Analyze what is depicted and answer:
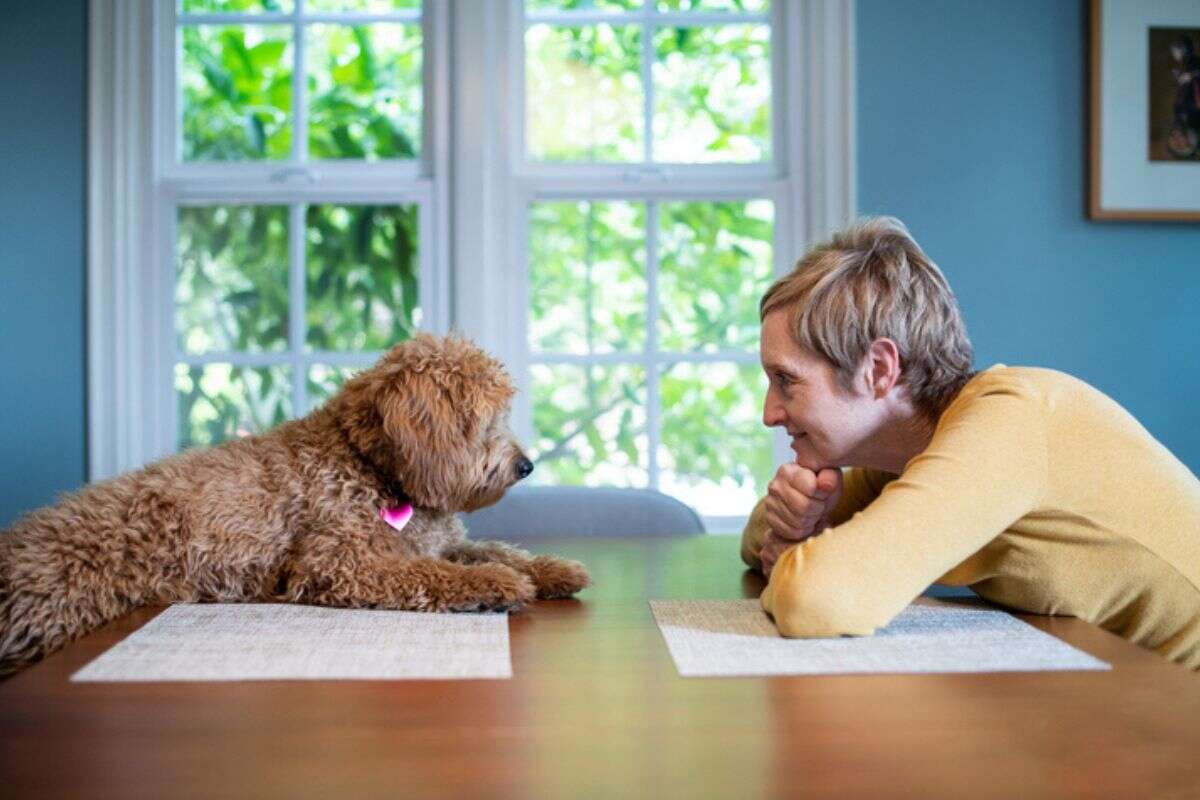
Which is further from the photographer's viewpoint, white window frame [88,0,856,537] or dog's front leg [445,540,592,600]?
white window frame [88,0,856,537]

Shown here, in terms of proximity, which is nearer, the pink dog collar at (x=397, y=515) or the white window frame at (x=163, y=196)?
the pink dog collar at (x=397, y=515)

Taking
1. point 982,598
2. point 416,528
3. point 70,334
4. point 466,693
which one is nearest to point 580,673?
point 466,693

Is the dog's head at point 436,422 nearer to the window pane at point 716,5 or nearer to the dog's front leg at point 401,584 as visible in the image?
the dog's front leg at point 401,584

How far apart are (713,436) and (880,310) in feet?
6.33

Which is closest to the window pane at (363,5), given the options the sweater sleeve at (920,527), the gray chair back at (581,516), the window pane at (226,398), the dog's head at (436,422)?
the window pane at (226,398)

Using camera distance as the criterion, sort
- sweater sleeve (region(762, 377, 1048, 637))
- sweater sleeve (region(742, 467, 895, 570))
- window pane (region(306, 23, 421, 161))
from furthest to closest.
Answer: window pane (region(306, 23, 421, 161)) → sweater sleeve (region(742, 467, 895, 570)) → sweater sleeve (region(762, 377, 1048, 637))

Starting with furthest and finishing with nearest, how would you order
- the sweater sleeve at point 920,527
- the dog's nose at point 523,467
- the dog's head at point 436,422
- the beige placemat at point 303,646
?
1. the dog's nose at point 523,467
2. the dog's head at point 436,422
3. the sweater sleeve at point 920,527
4. the beige placemat at point 303,646

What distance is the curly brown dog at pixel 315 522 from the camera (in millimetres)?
1393

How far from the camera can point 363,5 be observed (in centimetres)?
344

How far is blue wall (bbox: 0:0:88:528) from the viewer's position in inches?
131

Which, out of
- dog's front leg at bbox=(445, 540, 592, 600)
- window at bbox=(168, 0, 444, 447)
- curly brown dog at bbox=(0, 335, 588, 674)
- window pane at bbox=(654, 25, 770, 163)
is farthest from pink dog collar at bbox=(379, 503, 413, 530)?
window pane at bbox=(654, 25, 770, 163)

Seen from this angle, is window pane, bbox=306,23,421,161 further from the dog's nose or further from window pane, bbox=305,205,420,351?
the dog's nose

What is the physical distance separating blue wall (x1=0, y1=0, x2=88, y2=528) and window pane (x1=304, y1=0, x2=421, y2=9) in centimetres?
60

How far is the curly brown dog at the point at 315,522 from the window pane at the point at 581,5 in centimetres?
206
